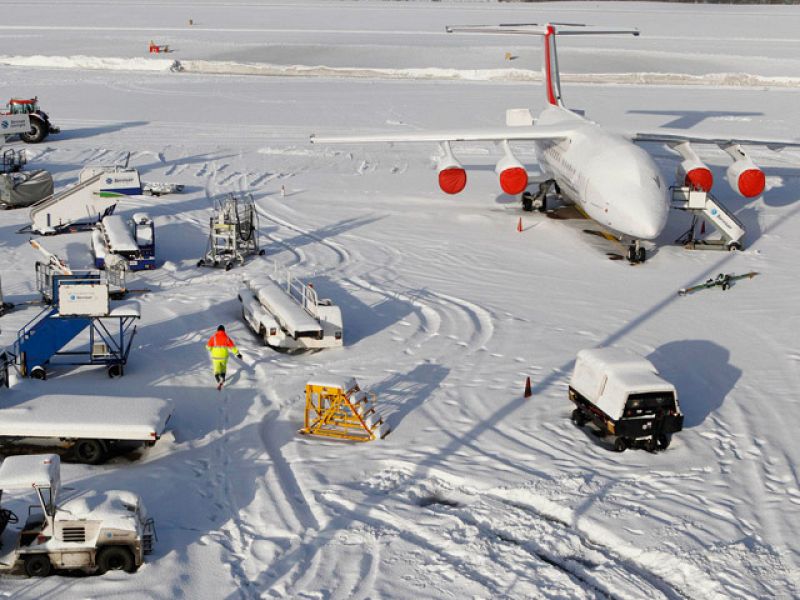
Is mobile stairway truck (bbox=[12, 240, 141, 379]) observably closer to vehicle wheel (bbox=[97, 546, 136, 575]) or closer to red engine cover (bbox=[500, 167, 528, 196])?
vehicle wheel (bbox=[97, 546, 136, 575])

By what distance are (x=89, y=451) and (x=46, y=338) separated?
5.20 m

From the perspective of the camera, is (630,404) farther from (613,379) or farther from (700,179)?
(700,179)

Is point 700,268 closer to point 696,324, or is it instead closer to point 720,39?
point 696,324

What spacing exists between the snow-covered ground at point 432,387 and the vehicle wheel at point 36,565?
0.16 m

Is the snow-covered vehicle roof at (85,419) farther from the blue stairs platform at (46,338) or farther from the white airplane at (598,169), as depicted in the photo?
the white airplane at (598,169)

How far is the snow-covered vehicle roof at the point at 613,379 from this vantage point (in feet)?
64.4

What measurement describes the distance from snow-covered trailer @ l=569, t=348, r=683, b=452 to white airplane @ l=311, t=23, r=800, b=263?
39.3 feet

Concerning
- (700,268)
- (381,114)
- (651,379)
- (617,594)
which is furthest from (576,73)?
(617,594)

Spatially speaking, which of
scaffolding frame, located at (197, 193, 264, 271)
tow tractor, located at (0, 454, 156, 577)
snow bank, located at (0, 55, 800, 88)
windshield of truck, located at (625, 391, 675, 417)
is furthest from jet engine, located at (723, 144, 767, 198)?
snow bank, located at (0, 55, 800, 88)

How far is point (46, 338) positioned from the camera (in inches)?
894

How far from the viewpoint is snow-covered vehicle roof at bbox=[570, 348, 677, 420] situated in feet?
64.4

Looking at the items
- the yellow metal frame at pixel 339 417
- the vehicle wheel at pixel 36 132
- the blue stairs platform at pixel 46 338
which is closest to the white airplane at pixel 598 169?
the yellow metal frame at pixel 339 417

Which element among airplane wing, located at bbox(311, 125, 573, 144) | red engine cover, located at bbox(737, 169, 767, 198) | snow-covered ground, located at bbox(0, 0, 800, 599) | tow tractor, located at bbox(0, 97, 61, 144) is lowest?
snow-covered ground, located at bbox(0, 0, 800, 599)

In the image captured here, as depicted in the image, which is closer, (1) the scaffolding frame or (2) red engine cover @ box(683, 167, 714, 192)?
(1) the scaffolding frame
